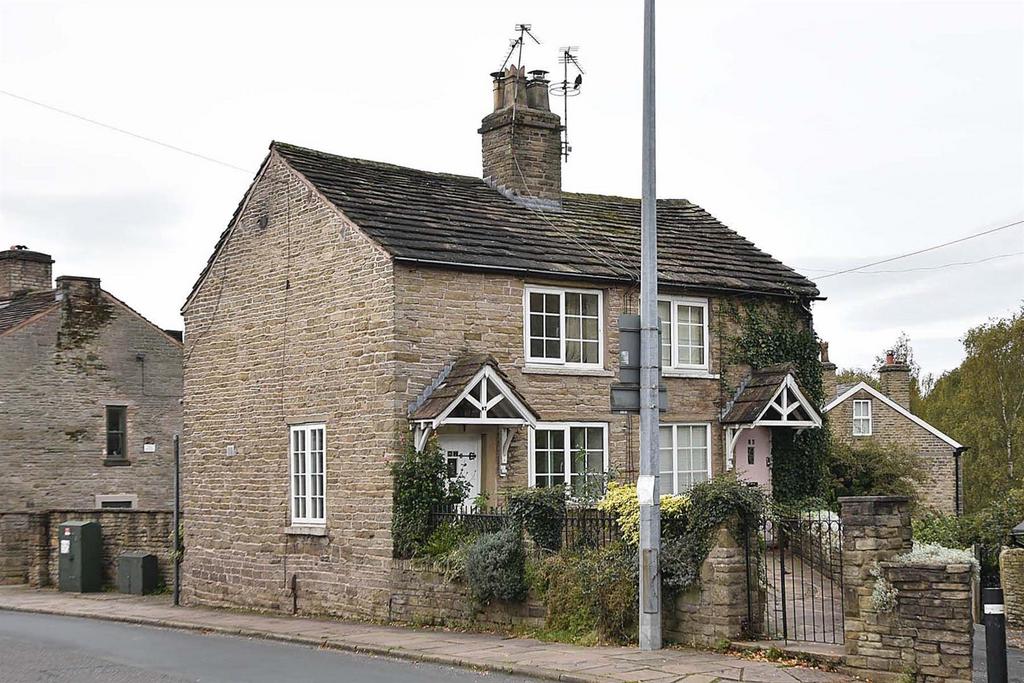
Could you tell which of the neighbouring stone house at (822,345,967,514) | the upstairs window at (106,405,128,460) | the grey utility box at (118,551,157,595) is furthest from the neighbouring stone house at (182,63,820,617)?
the neighbouring stone house at (822,345,967,514)

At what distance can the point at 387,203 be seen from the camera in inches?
905

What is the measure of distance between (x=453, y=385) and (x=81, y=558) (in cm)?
1334

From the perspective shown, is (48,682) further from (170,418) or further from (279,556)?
(170,418)

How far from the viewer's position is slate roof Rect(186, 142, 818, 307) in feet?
71.9

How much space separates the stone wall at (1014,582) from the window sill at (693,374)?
7.09 metres

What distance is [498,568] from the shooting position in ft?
57.7

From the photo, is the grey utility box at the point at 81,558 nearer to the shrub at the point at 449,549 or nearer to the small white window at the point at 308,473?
the small white window at the point at 308,473

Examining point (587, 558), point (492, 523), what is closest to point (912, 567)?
point (587, 558)

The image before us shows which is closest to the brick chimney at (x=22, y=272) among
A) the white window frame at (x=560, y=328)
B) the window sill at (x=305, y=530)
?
the window sill at (x=305, y=530)

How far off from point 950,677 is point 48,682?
9.76 m

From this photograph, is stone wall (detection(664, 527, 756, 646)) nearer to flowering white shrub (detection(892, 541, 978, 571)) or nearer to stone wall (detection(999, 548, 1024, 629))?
flowering white shrub (detection(892, 541, 978, 571))

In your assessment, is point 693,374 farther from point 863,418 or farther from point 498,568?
point 863,418

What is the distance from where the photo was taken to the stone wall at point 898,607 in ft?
42.6

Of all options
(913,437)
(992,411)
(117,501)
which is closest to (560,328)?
(117,501)
